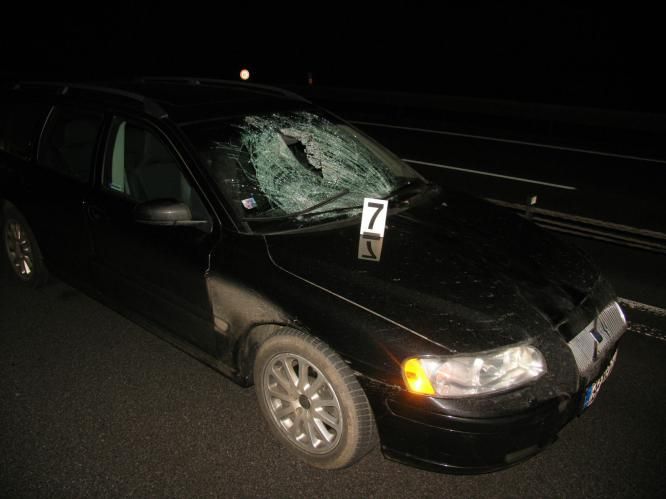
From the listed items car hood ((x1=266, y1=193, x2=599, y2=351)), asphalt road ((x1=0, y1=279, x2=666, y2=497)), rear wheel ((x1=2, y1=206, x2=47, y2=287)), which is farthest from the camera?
rear wheel ((x1=2, y1=206, x2=47, y2=287))

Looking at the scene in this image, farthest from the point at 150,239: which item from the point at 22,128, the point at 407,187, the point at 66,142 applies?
the point at 22,128

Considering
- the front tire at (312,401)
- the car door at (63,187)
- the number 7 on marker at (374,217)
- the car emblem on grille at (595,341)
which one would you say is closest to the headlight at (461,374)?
the front tire at (312,401)

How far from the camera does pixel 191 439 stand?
2.84 metres

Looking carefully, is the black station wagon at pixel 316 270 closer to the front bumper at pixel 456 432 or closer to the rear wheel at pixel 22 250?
the front bumper at pixel 456 432

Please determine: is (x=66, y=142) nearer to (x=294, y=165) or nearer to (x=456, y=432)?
(x=294, y=165)

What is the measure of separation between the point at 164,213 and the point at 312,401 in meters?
1.21

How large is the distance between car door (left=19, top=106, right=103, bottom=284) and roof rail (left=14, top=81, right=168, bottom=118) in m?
0.18

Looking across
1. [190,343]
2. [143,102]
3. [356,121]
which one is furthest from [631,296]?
[356,121]

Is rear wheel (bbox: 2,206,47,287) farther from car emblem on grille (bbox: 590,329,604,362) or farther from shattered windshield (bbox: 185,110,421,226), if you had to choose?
car emblem on grille (bbox: 590,329,604,362)

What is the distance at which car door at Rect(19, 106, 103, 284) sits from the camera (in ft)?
11.6

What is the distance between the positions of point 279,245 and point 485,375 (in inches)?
45.4

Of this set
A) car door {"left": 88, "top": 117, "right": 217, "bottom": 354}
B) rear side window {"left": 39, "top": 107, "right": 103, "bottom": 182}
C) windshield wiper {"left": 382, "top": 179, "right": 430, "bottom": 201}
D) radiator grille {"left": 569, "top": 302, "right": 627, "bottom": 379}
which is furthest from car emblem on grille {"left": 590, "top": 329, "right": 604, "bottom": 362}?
rear side window {"left": 39, "top": 107, "right": 103, "bottom": 182}

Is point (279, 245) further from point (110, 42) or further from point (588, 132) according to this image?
point (110, 42)

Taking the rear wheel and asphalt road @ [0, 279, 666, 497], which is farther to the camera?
the rear wheel
